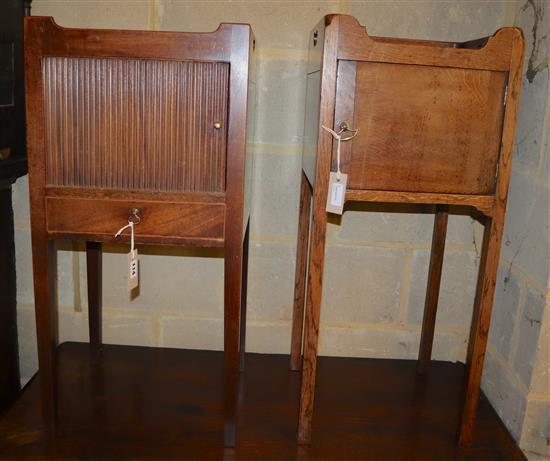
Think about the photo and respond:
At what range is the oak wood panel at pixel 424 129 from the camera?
4.04 ft

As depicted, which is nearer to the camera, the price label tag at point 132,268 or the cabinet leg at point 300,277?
the price label tag at point 132,268

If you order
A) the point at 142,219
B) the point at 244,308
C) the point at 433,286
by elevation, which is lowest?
the point at 244,308

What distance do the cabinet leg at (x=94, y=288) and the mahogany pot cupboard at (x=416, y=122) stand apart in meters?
0.75

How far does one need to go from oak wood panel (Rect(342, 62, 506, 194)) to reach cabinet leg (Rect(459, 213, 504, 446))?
103mm

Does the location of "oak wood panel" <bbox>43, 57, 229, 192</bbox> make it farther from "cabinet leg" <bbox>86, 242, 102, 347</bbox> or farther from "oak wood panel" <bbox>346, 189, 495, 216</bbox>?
"cabinet leg" <bbox>86, 242, 102, 347</bbox>

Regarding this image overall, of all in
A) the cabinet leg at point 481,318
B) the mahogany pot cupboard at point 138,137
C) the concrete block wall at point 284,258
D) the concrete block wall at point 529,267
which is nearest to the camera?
the mahogany pot cupboard at point 138,137

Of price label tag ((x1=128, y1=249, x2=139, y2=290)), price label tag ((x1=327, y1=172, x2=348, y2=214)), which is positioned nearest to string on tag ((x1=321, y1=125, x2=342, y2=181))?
price label tag ((x1=327, y1=172, x2=348, y2=214))

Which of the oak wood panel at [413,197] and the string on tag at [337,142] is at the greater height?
the string on tag at [337,142]

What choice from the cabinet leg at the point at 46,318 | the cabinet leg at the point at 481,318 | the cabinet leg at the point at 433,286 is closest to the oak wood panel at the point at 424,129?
the cabinet leg at the point at 481,318

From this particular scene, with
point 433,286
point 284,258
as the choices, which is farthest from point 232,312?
point 433,286

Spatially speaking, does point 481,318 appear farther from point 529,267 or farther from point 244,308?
point 244,308

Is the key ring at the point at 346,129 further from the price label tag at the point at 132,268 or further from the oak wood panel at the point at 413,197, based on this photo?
the price label tag at the point at 132,268

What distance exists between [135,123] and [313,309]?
576 millimetres

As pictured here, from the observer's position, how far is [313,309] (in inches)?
52.5
